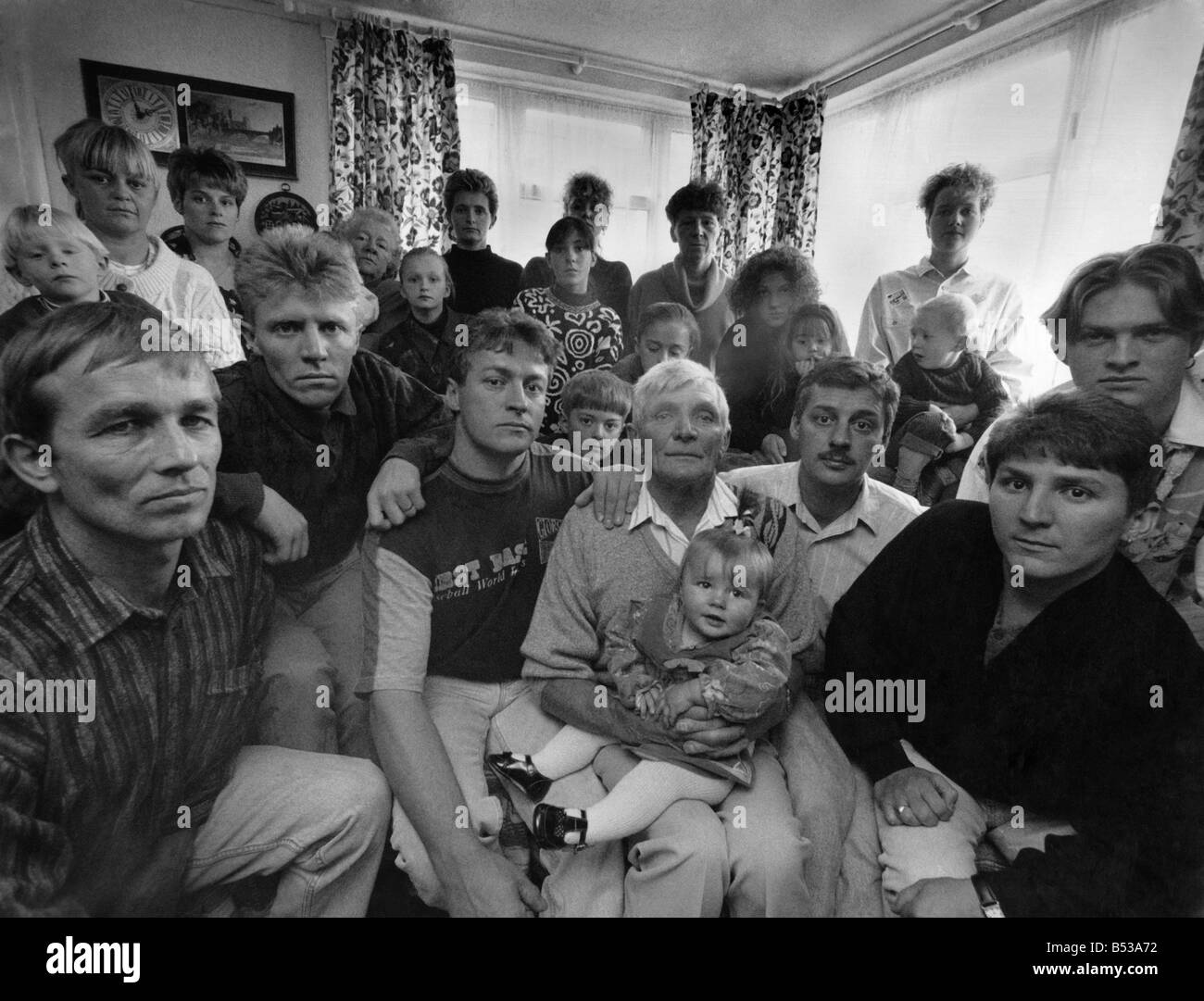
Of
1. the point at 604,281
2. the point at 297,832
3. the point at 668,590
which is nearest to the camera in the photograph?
the point at 297,832

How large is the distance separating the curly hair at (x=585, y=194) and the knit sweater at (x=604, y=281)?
110 mm

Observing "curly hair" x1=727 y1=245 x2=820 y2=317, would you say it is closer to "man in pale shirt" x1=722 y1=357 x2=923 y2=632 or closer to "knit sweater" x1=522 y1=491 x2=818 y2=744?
"man in pale shirt" x1=722 y1=357 x2=923 y2=632

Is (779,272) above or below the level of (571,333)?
above

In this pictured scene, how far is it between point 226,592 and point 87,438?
348 mm

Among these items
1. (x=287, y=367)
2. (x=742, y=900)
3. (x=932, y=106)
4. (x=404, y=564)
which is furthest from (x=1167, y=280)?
(x=287, y=367)

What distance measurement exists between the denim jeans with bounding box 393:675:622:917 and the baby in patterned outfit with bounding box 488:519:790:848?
0.18 feet

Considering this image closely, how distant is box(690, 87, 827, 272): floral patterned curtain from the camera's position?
137cm

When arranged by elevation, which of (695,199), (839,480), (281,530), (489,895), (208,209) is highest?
(695,199)

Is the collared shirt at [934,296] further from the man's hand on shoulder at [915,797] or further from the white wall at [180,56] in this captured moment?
the white wall at [180,56]

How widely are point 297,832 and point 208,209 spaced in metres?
1.18

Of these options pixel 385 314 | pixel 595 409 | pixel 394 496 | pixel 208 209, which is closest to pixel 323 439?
pixel 394 496

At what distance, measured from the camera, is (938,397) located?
4.72 ft

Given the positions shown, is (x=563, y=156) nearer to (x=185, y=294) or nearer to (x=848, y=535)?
(x=185, y=294)

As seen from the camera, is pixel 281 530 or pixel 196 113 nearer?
pixel 196 113
